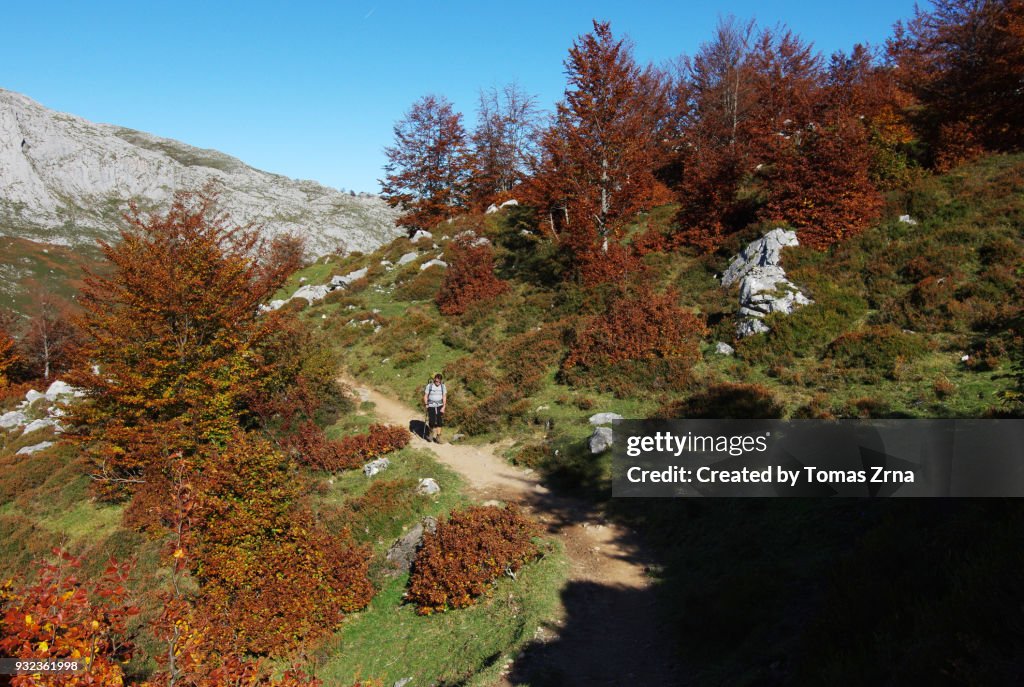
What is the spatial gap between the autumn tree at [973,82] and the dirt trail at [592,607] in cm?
2260

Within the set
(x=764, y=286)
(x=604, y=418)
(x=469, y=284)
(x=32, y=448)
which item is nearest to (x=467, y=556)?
(x=604, y=418)

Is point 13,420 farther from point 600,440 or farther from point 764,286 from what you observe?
point 764,286

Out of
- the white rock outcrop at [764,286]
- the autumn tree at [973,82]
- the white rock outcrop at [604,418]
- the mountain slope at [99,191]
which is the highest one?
the mountain slope at [99,191]

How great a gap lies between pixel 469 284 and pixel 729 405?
54.8 ft

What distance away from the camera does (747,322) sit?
17297 millimetres

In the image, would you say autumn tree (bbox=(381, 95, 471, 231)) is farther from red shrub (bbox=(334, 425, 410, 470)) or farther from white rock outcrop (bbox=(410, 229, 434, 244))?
red shrub (bbox=(334, 425, 410, 470))

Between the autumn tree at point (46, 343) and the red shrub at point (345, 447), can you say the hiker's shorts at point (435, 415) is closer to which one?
the red shrub at point (345, 447)

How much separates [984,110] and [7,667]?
113ft

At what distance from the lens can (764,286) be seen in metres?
17.8

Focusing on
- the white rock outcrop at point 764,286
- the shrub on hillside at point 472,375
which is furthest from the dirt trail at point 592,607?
the white rock outcrop at point 764,286

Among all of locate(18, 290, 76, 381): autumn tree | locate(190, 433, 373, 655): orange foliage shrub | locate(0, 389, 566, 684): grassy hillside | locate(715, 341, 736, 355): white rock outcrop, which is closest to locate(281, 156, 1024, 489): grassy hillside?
locate(715, 341, 736, 355): white rock outcrop

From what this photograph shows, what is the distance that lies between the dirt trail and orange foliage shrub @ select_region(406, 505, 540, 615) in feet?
3.40

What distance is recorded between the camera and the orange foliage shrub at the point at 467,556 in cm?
945

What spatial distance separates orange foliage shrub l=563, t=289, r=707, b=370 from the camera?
17.3 meters
